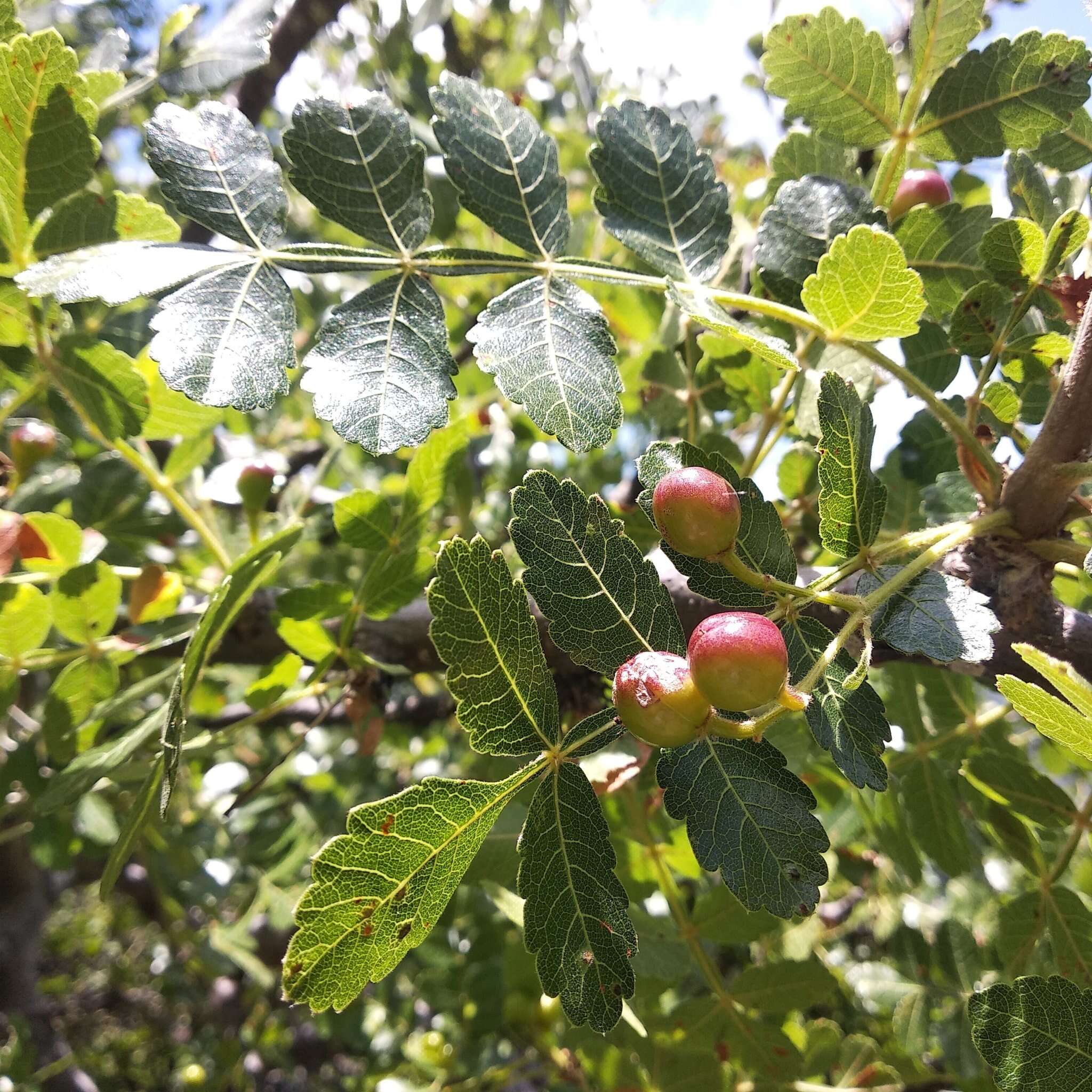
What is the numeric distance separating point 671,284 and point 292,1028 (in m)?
3.98

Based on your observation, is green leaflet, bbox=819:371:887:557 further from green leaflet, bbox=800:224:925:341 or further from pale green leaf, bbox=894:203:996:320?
pale green leaf, bbox=894:203:996:320

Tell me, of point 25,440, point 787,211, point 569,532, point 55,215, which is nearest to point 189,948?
point 25,440

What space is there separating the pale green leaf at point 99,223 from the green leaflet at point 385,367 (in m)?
0.30

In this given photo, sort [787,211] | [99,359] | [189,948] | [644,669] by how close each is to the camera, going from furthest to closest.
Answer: [189,948] → [99,359] → [787,211] → [644,669]

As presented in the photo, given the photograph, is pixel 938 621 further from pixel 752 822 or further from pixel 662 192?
pixel 662 192

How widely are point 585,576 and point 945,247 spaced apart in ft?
2.31

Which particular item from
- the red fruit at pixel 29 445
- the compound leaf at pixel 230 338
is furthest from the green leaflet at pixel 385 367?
the red fruit at pixel 29 445

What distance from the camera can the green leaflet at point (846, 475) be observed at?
2.48ft

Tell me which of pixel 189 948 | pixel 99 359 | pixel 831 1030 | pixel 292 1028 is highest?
pixel 99 359

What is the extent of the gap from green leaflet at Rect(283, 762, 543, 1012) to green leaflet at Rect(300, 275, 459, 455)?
0.30 metres

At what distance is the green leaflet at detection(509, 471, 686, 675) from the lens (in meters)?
0.72

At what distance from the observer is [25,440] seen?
53.5 inches

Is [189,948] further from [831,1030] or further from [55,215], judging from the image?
[55,215]

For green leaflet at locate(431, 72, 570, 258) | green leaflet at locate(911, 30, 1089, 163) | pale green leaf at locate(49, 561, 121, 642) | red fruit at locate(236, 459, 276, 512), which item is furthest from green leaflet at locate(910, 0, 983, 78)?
pale green leaf at locate(49, 561, 121, 642)
